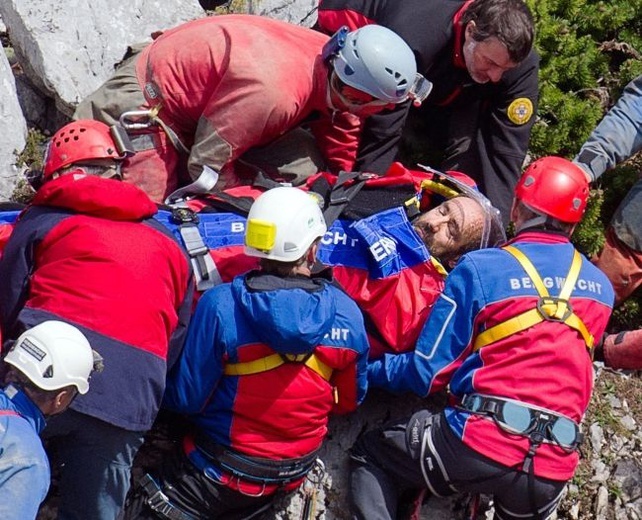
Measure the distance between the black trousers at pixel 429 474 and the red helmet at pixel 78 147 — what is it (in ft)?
7.44

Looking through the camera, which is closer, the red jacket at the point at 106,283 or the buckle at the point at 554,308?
the red jacket at the point at 106,283

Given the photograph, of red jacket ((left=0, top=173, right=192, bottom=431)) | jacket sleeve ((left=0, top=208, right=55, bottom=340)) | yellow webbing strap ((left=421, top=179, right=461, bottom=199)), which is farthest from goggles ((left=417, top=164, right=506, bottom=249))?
jacket sleeve ((left=0, top=208, right=55, bottom=340))

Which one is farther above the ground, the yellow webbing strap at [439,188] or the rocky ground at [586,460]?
the yellow webbing strap at [439,188]

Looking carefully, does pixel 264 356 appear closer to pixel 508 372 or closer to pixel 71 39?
pixel 508 372

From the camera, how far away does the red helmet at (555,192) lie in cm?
553

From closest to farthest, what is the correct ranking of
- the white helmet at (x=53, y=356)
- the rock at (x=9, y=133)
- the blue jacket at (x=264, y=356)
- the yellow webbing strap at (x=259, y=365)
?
the white helmet at (x=53, y=356)
the blue jacket at (x=264, y=356)
the yellow webbing strap at (x=259, y=365)
the rock at (x=9, y=133)

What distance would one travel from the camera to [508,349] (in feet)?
17.2

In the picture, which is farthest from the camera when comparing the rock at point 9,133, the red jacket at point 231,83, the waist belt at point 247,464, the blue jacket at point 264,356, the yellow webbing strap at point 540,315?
the rock at point 9,133

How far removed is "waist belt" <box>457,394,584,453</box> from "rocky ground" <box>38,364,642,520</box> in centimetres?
98

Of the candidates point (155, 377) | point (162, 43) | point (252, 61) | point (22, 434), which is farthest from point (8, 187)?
point (22, 434)

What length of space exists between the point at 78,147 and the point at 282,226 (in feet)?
4.56

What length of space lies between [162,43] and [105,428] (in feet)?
9.09

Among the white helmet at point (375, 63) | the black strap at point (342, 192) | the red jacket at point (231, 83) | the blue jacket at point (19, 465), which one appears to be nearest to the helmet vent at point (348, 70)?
the white helmet at point (375, 63)

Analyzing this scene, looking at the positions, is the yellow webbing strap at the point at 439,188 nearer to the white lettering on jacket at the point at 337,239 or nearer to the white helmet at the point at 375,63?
the white helmet at the point at 375,63
